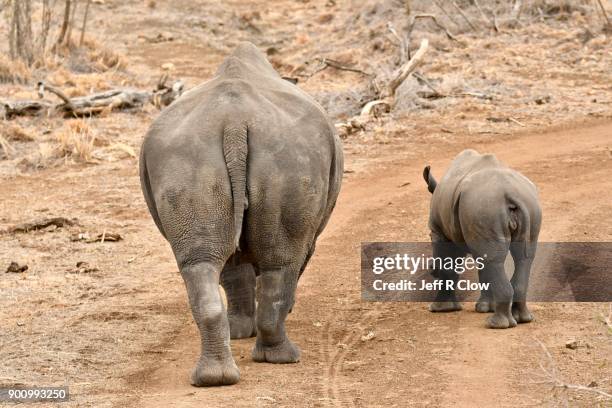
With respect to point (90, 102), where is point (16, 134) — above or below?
above

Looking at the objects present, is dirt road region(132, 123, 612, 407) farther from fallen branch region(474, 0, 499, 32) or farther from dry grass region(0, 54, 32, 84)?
fallen branch region(474, 0, 499, 32)

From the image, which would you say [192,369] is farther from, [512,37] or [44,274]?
[512,37]

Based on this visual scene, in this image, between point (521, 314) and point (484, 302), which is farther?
point (484, 302)

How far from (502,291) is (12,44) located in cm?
1600

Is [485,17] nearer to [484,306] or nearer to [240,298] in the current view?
[484,306]

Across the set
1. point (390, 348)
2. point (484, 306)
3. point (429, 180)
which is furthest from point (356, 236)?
point (390, 348)

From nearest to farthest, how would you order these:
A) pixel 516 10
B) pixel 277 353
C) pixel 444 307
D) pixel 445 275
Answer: pixel 277 353 → pixel 444 307 → pixel 445 275 → pixel 516 10

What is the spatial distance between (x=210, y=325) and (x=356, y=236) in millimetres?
5393

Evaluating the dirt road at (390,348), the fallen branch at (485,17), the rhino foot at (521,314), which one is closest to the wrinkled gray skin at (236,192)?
the dirt road at (390,348)

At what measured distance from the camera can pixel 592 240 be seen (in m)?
11.1

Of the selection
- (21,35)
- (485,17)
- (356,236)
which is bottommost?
(21,35)

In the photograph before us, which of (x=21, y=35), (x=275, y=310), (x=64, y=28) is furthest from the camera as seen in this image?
(x=64, y=28)

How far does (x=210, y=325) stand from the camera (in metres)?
6.77

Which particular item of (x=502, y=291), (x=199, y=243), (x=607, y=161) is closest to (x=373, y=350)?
(x=502, y=291)
